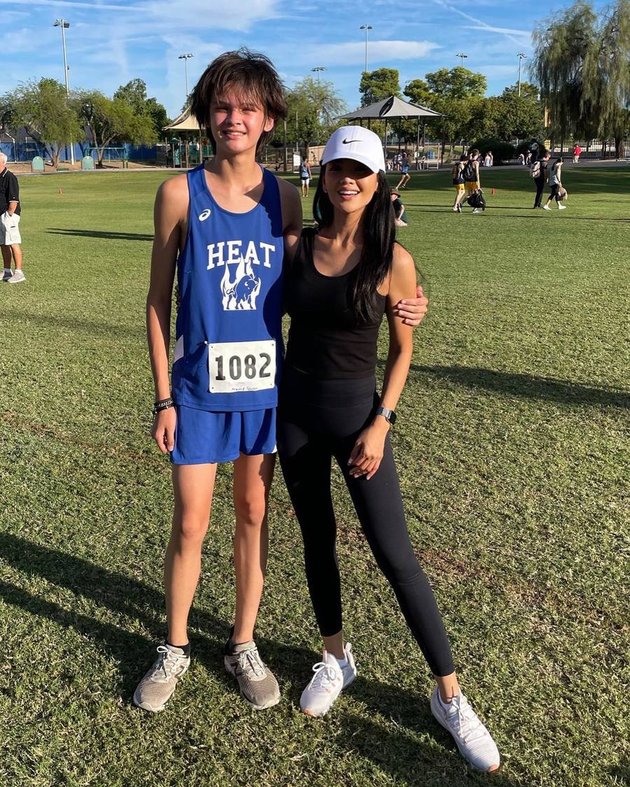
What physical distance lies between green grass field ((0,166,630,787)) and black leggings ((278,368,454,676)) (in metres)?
0.42

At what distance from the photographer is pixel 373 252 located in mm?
2188

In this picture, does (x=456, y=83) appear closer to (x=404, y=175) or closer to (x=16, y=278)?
(x=404, y=175)

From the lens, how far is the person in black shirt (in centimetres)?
1045

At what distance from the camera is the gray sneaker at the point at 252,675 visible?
8.32 feet

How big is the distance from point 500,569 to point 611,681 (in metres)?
0.80

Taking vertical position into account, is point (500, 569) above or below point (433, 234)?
below

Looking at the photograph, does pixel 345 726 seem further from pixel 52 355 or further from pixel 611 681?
pixel 52 355

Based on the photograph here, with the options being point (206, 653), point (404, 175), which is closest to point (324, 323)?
point (206, 653)

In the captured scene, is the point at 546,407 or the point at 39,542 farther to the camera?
the point at 546,407

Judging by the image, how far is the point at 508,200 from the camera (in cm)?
2725

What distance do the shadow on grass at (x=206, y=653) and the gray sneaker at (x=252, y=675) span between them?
0.06m

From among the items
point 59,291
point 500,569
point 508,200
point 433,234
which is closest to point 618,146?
point 508,200

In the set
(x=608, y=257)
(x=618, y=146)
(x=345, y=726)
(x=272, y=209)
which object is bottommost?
(x=345, y=726)

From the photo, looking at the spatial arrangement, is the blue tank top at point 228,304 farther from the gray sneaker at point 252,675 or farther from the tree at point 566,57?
the tree at point 566,57
